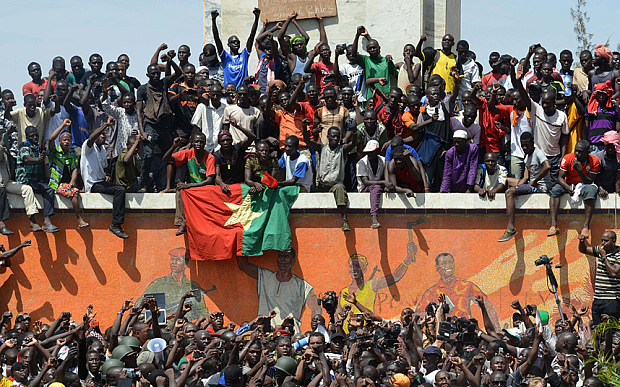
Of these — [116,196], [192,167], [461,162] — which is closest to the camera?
[461,162]

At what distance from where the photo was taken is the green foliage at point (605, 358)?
12328 millimetres

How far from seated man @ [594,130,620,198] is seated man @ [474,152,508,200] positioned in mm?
1443

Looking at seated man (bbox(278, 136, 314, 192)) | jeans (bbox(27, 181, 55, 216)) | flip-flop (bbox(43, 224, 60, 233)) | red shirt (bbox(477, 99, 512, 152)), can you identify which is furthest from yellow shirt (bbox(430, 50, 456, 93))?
flip-flop (bbox(43, 224, 60, 233))

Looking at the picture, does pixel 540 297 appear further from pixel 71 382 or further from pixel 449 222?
pixel 71 382

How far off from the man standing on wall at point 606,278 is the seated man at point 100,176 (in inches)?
292

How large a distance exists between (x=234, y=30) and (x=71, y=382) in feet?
32.9

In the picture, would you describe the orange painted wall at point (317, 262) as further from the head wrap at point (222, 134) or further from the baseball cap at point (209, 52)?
the baseball cap at point (209, 52)

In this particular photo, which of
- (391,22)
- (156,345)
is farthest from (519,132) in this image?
(156,345)

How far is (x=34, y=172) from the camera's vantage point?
19062mm

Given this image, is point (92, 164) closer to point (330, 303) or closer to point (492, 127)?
point (330, 303)

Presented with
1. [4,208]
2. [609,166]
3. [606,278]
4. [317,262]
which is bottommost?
[317,262]

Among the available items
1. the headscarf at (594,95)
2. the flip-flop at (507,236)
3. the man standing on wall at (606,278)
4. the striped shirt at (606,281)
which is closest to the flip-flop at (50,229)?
the flip-flop at (507,236)

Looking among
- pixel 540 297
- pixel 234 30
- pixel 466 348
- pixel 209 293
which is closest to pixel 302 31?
pixel 234 30

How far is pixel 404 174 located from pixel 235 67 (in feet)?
14.2
